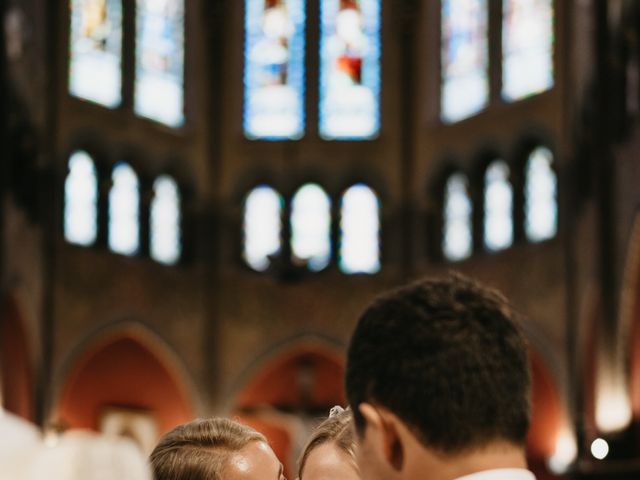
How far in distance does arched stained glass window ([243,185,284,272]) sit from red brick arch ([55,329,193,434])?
2.72 meters

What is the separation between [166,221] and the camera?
70.2ft

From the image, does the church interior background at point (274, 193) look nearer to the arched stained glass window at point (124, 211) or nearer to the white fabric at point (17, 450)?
the arched stained glass window at point (124, 211)

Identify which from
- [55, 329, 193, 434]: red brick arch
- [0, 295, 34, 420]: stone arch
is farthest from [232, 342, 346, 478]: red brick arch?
[0, 295, 34, 420]: stone arch

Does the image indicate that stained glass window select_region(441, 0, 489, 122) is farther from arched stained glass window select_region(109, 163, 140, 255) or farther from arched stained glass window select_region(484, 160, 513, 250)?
arched stained glass window select_region(109, 163, 140, 255)

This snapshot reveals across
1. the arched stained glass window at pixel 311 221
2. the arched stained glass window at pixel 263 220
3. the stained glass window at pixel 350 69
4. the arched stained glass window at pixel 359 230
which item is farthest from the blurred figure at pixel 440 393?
the stained glass window at pixel 350 69

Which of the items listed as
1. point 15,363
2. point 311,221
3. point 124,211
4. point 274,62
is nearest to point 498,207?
point 311,221

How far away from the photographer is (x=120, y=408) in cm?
1961

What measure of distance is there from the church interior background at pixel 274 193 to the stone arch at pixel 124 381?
0.03 meters

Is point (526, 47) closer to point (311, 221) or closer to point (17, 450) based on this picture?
point (311, 221)

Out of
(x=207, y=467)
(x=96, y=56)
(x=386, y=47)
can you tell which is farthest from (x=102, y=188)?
(x=207, y=467)

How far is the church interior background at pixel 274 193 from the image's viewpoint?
1811cm

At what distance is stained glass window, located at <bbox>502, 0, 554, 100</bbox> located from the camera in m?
19.8

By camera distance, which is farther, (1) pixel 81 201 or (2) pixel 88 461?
(1) pixel 81 201

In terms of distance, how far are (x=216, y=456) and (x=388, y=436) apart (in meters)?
0.94
